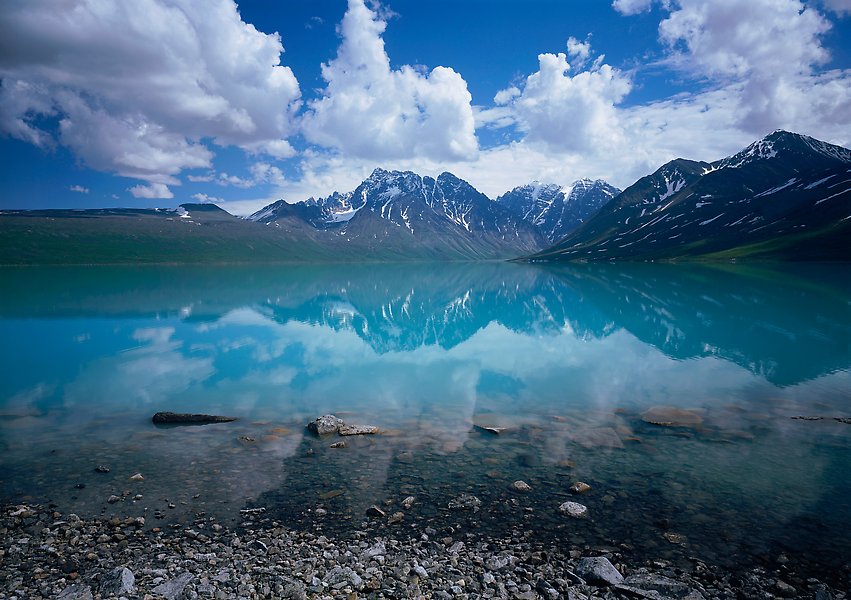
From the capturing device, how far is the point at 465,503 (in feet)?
53.3

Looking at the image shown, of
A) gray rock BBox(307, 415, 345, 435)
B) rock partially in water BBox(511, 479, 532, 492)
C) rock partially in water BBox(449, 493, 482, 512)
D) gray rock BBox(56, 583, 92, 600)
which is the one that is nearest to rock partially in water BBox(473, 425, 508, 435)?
rock partially in water BBox(511, 479, 532, 492)

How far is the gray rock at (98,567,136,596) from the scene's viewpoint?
36.8 ft

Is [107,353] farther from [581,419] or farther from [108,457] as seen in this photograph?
[581,419]

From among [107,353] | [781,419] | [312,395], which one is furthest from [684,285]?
[107,353]

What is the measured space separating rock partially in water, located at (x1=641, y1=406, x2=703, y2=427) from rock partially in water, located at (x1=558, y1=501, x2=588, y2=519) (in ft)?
37.0

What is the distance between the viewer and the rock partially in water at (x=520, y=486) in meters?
17.2

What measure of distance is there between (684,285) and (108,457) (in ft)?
387

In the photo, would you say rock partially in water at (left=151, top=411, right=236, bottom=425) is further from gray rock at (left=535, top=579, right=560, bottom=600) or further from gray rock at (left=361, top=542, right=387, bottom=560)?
gray rock at (left=535, top=579, right=560, bottom=600)

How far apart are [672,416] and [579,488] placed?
1183 cm

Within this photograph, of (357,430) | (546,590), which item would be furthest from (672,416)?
(546,590)

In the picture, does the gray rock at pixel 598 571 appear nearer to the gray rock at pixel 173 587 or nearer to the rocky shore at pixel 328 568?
the rocky shore at pixel 328 568

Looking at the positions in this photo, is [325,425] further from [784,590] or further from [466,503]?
[784,590]

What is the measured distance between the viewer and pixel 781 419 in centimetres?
2466

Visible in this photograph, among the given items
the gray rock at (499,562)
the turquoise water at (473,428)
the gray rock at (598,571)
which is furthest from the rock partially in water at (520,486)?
the gray rock at (598,571)
